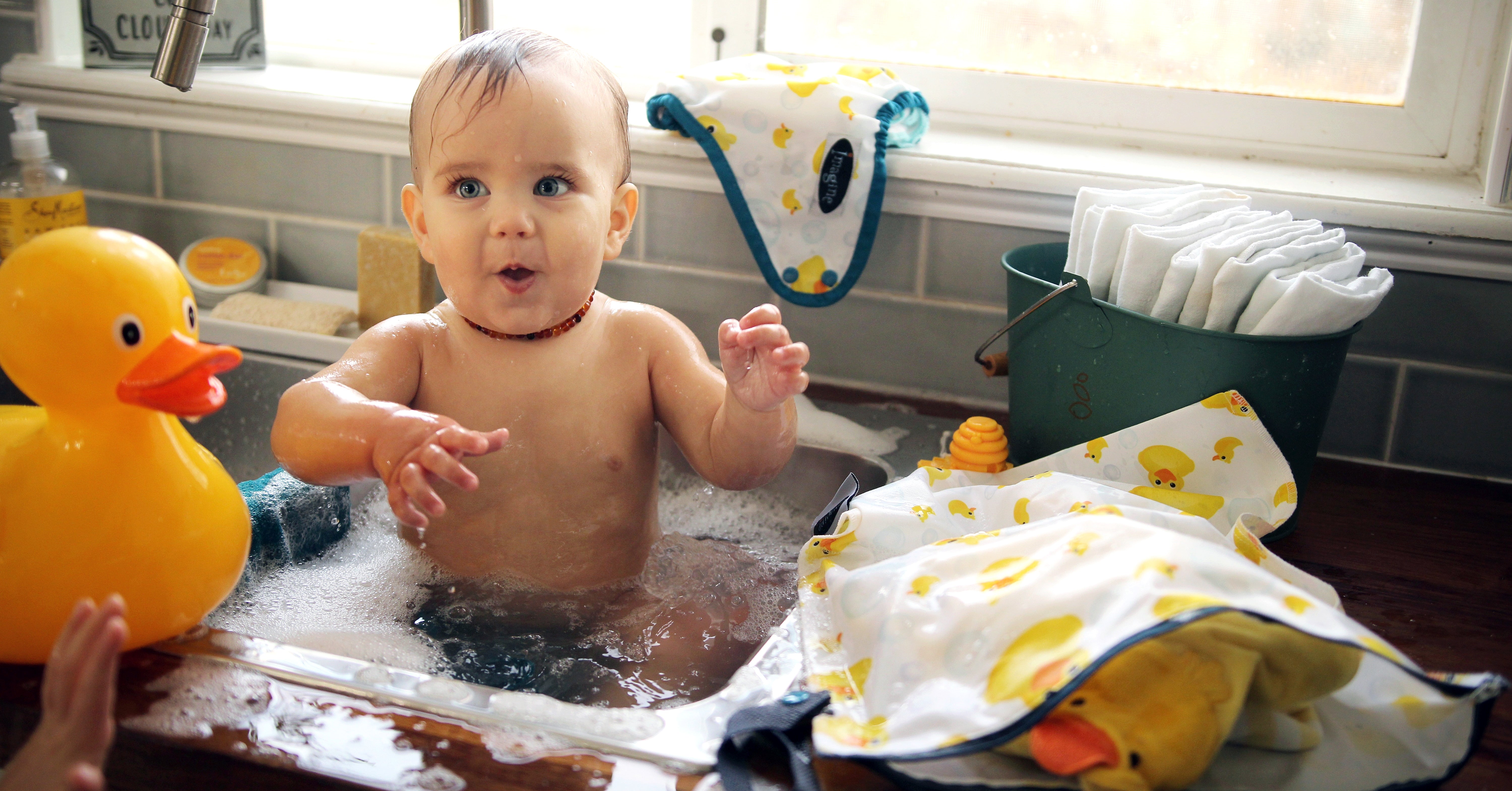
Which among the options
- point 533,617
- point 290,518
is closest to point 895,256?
point 533,617

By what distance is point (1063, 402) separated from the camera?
0.94m

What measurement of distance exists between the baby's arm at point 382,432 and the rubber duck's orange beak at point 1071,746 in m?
0.35

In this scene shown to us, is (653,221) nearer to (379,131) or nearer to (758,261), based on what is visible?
(758,261)

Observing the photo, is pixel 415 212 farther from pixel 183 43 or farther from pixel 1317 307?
pixel 1317 307

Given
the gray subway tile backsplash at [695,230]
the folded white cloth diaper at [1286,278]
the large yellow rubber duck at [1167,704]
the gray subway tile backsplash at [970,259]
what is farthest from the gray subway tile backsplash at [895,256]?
the large yellow rubber duck at [1167,704]

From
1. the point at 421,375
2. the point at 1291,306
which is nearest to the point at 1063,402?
the point at 1291,306

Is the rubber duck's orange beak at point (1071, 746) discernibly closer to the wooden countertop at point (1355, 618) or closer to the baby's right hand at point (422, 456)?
the wooden countertop at point (1355, 618)

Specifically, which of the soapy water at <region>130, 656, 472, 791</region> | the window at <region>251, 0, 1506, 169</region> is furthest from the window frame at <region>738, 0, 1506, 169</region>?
the soapy water at <region>130, 656, 472, 791</region>

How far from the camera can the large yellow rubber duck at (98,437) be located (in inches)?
24.1

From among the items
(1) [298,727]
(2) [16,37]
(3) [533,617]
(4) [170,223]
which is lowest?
(3) [533,617]

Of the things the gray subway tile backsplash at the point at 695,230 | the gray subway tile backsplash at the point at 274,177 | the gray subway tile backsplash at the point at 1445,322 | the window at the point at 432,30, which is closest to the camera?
the gray subway tile backsplash at the point at 1445,322

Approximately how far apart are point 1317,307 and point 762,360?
413 millimetres

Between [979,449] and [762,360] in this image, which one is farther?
[979,449]

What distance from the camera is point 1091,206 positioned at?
98 centimetres
